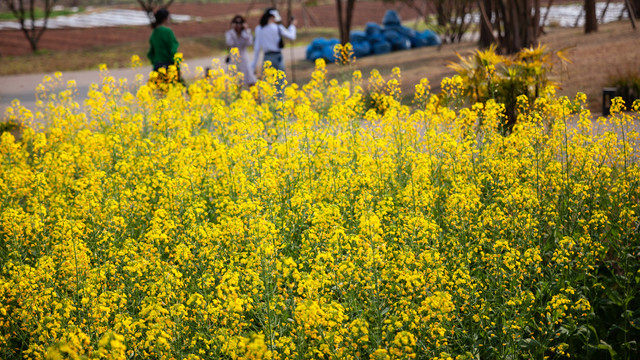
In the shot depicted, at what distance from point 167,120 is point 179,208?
6.93 feet

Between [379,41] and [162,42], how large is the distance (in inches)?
440

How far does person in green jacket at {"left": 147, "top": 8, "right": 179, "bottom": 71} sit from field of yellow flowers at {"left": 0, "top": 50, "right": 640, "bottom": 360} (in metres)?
3.62

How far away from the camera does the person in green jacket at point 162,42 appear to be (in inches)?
374

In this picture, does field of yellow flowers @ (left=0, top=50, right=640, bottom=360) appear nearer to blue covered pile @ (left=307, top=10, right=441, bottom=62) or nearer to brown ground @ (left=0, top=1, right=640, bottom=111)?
brown ground @ (left=0, top=1, right=640, bottom=111)

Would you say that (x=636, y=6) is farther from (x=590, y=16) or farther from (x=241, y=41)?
(x=241, y=41)

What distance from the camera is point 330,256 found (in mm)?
3527

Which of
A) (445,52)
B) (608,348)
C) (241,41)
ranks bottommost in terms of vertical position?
(608,348)

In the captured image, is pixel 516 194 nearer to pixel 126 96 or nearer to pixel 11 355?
pixel 11 355

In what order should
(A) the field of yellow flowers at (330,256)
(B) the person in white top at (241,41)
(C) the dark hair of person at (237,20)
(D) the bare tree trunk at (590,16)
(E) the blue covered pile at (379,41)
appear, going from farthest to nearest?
(E) the blue covered pile at (379,41)
(D) the bare tree trunk at (590,16)
(B) the person in white top at (241,41)
(C) the dark hair of person at (237,20)
(A) the field of yellow flowers at (330,256)

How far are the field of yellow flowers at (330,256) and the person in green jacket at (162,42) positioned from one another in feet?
11.9

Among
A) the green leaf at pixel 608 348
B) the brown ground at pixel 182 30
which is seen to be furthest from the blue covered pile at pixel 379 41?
the green leaf at pixel 608 348

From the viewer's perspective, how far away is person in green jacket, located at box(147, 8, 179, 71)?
374 inches

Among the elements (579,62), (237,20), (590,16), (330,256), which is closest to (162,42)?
(237,20)

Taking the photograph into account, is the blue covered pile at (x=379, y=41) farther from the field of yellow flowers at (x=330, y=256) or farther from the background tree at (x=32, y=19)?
the field of yellow flowers at (x=330, y=256)
